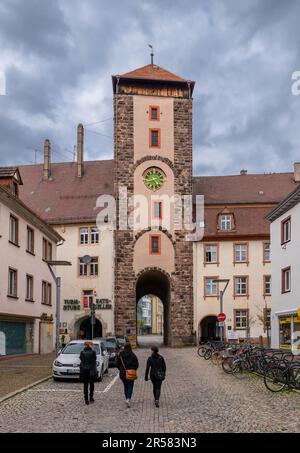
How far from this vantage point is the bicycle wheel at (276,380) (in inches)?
671

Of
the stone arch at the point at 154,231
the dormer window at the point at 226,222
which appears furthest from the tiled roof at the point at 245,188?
the stone arch at the point at 154,231

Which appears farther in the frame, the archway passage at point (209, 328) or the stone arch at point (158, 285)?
the archway passage at point (209, 328)

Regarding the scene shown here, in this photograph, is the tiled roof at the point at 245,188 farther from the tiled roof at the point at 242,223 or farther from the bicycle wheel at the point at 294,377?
the bicycle wheel at the point at 294,377

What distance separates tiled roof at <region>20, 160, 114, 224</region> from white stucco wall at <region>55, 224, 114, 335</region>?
56.6 inches

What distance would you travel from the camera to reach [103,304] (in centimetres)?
5059

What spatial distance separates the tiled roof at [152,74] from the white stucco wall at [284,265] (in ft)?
65.9

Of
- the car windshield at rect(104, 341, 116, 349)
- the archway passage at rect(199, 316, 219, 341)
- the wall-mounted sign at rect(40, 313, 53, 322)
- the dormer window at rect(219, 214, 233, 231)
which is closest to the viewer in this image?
the car windshield at rect(104, 341, 116, 349)

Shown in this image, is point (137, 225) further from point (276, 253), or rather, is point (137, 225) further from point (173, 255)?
point (276, 253)

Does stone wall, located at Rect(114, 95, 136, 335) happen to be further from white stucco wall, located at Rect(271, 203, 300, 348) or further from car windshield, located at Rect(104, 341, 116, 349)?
car windshield, located at Rect(104, 341, 116, 349)

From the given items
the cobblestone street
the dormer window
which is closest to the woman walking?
the cobblestone street

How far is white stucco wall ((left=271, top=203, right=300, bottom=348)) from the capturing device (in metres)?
30.6

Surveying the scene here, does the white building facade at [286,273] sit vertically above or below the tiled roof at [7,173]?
below

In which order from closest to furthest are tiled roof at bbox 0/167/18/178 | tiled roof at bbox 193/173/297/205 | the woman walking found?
the woman walking, tiled roof at bbox 0/167/18/178, tiled roof at bbox 193/173/297/205

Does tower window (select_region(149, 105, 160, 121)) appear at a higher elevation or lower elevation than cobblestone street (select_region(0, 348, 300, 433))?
higher
